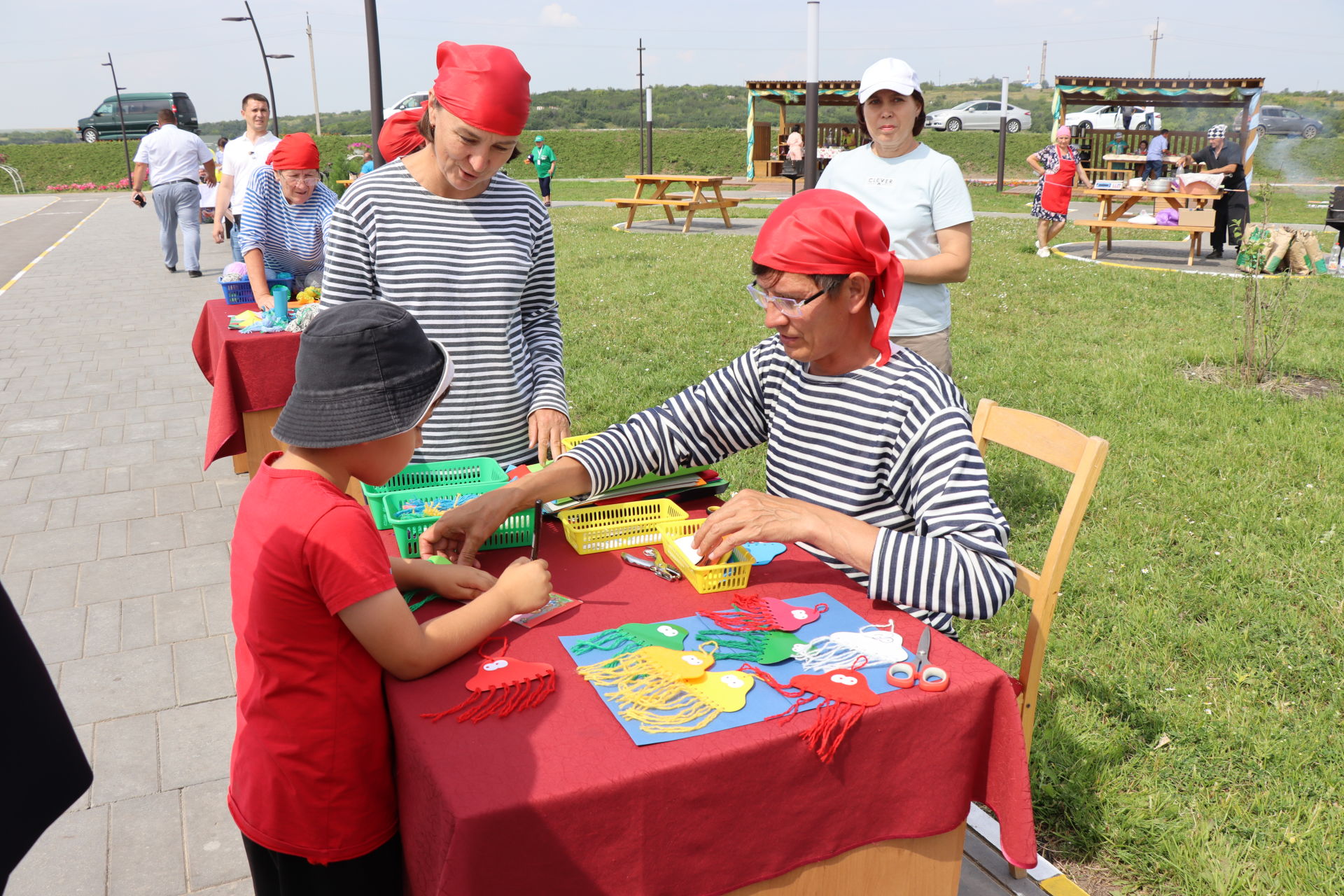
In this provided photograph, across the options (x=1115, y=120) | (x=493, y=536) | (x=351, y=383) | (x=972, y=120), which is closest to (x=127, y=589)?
(x=493, y=536)

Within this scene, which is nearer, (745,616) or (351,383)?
(351,383)

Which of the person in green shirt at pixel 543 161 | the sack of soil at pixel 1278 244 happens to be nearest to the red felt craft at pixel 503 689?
the sack of soil at pixel 1278 244

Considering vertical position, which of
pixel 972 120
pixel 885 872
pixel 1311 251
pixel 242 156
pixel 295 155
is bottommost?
pixel 885 872

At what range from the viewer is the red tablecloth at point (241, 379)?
16.6 feet

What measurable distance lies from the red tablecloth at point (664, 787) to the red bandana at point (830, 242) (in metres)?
0.70

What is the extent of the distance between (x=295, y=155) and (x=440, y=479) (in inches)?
133

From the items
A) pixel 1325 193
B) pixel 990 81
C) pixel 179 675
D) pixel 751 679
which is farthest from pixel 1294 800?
pixel 990 81

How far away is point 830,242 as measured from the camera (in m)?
2.00

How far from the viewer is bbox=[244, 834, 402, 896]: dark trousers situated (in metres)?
1.70

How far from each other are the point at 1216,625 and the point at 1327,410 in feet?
11.3

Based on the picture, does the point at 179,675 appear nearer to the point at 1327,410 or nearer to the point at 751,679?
the point at 751,679

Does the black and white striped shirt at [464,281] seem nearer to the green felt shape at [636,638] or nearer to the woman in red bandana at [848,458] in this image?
the woman in red bandana at [848,458]

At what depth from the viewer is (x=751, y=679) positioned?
5.46ft

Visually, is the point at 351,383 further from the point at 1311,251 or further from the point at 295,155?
the point at 1311,251
